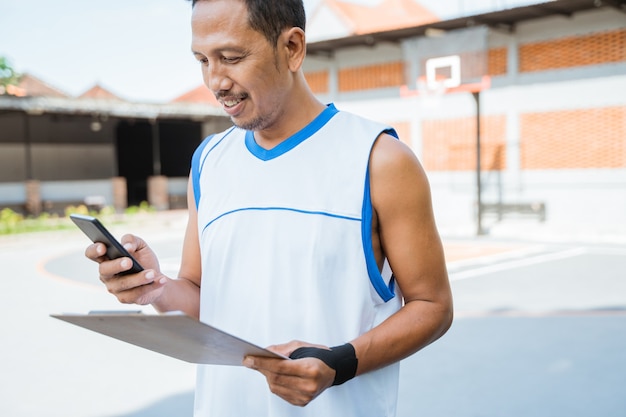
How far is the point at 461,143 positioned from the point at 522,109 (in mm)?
2084

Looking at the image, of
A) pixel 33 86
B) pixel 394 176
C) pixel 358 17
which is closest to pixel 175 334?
pixel 394 176

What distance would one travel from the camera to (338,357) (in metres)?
1.41

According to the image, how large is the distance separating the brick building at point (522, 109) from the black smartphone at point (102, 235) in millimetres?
15099

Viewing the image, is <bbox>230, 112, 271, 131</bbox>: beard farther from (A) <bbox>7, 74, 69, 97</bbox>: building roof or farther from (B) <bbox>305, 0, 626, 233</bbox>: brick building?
(A) <bbox>7, 74, 69, 97</bbox>: building roof

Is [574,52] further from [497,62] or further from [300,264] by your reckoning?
[300,264]

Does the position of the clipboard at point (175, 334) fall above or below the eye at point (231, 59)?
below

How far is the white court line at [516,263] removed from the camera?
10.2 metres

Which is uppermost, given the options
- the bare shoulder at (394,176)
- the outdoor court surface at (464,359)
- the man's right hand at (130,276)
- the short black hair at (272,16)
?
the short black hair at (272,16)

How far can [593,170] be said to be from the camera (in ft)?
57.8

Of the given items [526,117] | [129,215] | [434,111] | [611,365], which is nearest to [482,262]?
[611,365]

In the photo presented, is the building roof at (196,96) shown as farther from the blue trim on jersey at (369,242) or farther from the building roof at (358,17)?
the blue trim on jersey at (369,242)

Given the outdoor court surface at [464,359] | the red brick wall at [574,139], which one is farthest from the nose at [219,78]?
the red brick wall at [574,139]

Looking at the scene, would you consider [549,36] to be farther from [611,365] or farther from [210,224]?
[210,224]

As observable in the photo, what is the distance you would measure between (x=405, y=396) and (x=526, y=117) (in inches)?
602
